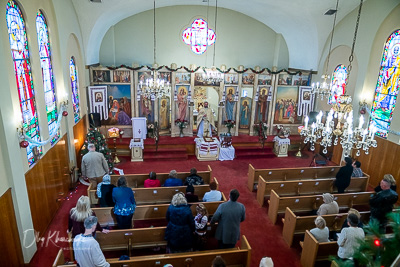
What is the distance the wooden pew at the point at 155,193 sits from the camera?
7.48 m

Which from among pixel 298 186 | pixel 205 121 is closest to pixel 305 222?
pixel 298 186

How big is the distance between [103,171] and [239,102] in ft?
27.5

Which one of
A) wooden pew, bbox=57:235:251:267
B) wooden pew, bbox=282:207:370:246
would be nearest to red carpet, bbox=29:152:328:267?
wooden pew, bbox=282:207:370:246

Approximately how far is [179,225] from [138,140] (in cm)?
747

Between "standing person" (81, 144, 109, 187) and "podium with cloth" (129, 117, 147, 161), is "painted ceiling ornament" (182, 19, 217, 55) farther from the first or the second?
"standing person" (81, 144, 109, 187)

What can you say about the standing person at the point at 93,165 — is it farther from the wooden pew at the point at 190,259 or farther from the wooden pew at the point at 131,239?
the wooden pew at the point at 190,259

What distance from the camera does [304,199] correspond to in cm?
757

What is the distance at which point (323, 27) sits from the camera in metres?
12.4

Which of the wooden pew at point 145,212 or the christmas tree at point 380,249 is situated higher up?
the christmas tree at point 380,249

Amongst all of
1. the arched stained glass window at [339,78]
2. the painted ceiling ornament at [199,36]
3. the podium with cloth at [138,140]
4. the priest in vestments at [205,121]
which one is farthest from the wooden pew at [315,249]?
the painted ceiling ornament at [199,36]

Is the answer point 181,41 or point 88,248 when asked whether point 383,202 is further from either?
point 181,41

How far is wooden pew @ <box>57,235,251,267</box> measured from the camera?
472 centimetres

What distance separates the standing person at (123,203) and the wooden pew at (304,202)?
3.99 m

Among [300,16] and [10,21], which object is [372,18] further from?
[10,21]
